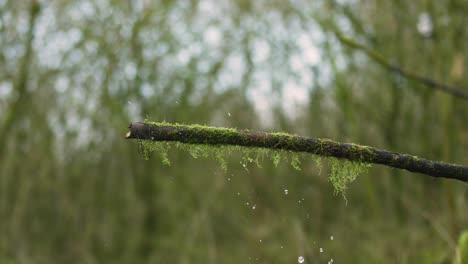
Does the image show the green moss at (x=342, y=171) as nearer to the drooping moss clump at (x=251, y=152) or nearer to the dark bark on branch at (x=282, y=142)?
the drooping moss clump at (x=251, y=152)

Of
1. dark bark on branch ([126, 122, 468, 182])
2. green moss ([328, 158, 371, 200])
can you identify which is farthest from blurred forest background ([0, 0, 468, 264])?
dark bark on branch ([126, 122, 468, 182])

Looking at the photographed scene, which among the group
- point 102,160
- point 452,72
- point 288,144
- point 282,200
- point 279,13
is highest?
point 288,144

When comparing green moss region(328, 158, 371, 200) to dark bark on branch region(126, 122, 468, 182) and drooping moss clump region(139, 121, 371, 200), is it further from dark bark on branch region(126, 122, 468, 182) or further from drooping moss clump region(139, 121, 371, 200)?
dark bark on branch region(126, 122, 468, 182)

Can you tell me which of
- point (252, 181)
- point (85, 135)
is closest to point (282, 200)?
point (252, 181)

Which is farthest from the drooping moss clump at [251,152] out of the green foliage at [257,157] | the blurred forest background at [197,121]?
the blurred forest background at [197,121]

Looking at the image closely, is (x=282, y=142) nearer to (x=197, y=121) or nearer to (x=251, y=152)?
(x=251, y=152)

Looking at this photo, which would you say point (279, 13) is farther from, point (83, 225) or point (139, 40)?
point (83, 225)
